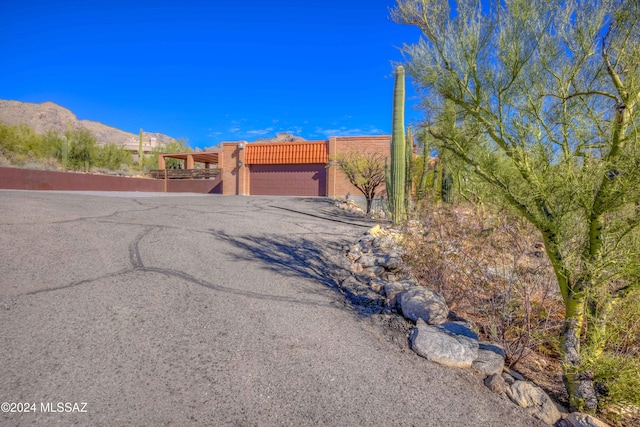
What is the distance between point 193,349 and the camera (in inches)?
111

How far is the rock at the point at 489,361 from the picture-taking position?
2904 millimetres

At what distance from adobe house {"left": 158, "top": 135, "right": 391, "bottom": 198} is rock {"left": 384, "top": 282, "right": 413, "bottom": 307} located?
710 inches

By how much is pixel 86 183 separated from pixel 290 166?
507 inches

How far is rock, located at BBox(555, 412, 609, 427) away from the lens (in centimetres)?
227

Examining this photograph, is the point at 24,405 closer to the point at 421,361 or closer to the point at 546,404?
the point at 421,361

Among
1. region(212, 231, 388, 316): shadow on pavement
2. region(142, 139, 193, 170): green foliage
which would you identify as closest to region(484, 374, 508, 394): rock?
region(212, 231, 388, 316): shadow on pavement

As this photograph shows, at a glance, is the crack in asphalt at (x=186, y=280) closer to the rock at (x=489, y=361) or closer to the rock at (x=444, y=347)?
the rock at (x=444, y=347)

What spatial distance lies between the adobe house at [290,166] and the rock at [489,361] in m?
19.6

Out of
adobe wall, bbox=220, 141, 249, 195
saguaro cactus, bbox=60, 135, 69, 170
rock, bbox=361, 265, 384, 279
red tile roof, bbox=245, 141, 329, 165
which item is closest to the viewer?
rock, bbox=361, 265, 384, 279

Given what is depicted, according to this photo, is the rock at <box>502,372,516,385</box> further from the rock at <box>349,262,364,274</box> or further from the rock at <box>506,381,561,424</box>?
the rock at <box>349,262,364,274</box>

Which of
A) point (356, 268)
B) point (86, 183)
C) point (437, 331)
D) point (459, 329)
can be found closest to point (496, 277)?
point (459, 329)

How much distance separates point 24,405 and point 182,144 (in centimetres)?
5089

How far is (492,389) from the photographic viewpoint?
2.68 meters

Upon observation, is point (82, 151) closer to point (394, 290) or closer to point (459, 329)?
point (394, 290)
